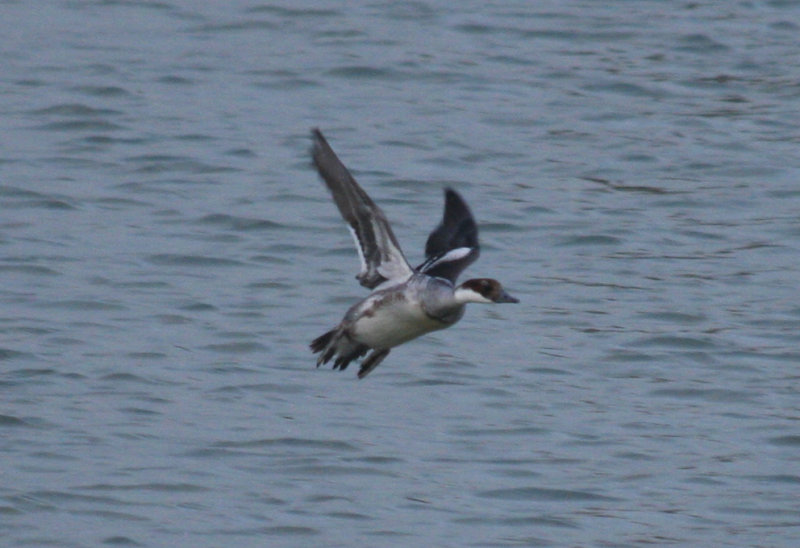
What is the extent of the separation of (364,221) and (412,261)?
418 cm

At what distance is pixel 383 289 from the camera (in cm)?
809

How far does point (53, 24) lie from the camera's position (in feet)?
57.1

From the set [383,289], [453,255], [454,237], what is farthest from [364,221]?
[454,237]

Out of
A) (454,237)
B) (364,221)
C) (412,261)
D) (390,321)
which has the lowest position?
(412,261)

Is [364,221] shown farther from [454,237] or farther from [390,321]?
[454,237]

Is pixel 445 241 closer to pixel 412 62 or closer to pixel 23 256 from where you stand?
pixel 23 256

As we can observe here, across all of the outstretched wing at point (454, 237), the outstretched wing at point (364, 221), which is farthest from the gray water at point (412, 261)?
the outstretched wing at point (364, 221)

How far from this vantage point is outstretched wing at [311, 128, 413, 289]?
7.95 m

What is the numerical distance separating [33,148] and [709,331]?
551 cm

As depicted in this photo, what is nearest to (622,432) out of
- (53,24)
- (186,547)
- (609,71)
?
(186,547)

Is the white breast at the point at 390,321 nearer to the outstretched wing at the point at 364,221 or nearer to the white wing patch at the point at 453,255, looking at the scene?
the outstretched wing at the point at 364,221

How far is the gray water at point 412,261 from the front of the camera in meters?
9.73

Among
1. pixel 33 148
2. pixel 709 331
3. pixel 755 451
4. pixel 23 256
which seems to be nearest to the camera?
pixel 755 451

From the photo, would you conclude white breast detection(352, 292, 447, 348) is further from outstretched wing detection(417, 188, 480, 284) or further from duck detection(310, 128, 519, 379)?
outstretched wing detection(417, 188, 480, 284)
